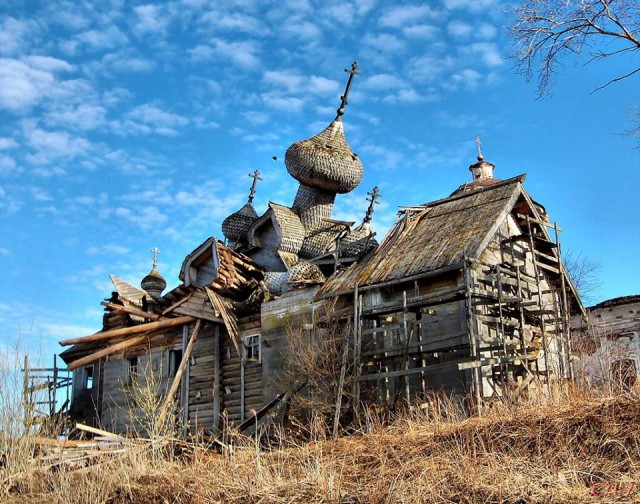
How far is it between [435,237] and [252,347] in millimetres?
6721

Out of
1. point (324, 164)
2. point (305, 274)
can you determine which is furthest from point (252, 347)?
point (324, 164)

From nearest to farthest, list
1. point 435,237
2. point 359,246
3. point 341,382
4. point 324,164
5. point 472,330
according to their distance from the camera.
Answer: point 472,330 → point 341,382 → point 435,237 → point 359,246 → point 324,164

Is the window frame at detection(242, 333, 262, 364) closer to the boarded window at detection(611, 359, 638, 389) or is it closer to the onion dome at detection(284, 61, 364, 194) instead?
the onion dome at detection(284, 61, 364, 194)

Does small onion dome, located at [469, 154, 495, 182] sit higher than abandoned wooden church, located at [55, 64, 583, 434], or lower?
higher

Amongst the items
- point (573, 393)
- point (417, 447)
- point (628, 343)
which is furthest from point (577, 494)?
point (628, 343)

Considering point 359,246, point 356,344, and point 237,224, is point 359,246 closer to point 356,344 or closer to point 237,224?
point 356,344

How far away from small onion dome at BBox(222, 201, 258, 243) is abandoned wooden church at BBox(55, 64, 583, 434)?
0.60 m

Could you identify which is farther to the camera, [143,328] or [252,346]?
[143,328]

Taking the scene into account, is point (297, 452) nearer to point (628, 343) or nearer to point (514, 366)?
point (514, 366)

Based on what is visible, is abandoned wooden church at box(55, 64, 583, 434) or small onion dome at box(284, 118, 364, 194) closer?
abandoned wooden church at box(55, 64, 583, 434)

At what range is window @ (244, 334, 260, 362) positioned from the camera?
21797mm

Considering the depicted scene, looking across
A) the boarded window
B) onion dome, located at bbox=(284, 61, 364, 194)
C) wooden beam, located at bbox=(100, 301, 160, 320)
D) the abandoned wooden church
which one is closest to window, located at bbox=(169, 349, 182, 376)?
the abandoned wooden church

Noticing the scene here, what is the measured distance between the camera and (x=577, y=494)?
8750 millimetres

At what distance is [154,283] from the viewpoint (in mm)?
35031
